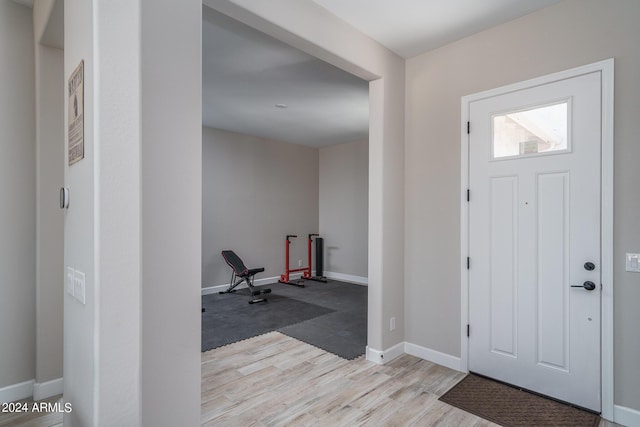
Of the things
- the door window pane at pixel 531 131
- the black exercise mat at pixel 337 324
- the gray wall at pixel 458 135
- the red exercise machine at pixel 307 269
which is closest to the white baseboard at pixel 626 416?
the gray wall at pixel 458 135

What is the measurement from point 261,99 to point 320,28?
2.01m

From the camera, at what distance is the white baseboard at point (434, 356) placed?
298 centimetres

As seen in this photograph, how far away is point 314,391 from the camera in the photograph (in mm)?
2598

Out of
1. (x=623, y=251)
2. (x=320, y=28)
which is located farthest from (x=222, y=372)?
(x=623, y=251)

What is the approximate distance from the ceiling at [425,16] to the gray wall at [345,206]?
3.85 metres

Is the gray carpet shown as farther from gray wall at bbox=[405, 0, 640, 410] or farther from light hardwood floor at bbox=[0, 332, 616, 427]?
gray wall at bbox=[405, 0, 640, 410]

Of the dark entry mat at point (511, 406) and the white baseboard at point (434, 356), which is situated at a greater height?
the white baseboard at point (434, 356)

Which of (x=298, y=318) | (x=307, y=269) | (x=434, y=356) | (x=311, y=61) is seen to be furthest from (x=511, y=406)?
(x=307, y=269)

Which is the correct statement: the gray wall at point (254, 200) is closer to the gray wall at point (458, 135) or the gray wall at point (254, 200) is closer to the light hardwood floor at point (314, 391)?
the light hardwood floor at point (314, 391)

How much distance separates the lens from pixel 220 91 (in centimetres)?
406

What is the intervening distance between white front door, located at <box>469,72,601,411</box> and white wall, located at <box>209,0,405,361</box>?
26.7 inches

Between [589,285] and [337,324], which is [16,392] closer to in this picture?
[337,324]

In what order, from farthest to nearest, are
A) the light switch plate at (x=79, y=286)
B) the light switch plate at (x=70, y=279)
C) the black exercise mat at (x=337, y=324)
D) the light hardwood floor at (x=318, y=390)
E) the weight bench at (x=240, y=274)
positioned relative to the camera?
the weight bench at (x=240, y=274) < the black exercise mat at (x=337, y=324) < the light hardwood floor at (x=318, y=390) < the light switch plate at (x=70, y=279) < the light switch plate at (x=79, y=286)

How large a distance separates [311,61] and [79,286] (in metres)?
2.78
